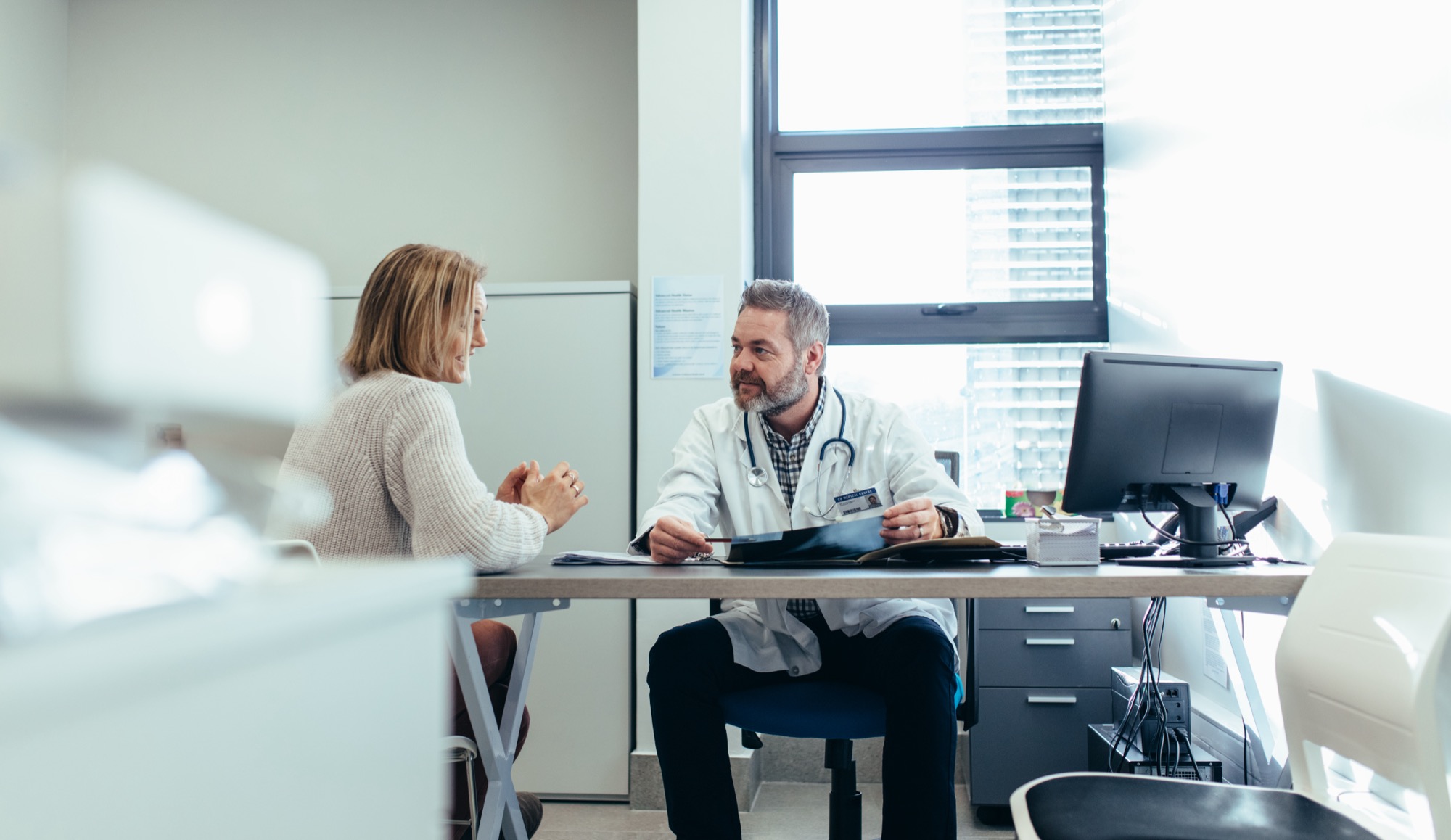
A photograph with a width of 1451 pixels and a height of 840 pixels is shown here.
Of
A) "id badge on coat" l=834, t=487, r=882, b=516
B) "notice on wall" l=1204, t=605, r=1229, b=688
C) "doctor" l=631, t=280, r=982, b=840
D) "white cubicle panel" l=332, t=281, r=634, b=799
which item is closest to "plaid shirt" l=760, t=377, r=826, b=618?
"doctor" l=631, t=280, r=982, b=840

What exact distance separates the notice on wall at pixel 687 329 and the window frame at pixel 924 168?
460 mm

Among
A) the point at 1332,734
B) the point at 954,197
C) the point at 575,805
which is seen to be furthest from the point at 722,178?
the point at 1332,734

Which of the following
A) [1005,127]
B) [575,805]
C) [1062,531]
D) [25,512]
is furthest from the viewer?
[1005,127]

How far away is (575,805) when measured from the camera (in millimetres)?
2674

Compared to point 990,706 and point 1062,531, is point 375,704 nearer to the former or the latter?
point 1062,531

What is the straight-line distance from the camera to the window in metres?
3.13

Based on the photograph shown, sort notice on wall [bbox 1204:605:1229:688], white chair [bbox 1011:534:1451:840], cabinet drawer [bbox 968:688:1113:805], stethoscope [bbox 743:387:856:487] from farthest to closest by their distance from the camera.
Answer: cabinet drawer [bbox 968:688:1113:805] < notice on wall [bbox 1204:605:1229:688] < stethoscope [bbox 743:387:856:487] < white chair [bbox 1011:534:1451:840]

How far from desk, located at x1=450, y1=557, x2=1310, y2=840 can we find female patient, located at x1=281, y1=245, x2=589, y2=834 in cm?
9

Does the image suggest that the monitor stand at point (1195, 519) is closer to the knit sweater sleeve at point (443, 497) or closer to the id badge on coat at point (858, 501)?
the id badge on coat at point (858, 501)

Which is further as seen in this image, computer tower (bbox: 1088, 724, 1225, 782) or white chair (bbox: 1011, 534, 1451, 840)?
computer tower (bbox: 1088, 724, 1225, 782)

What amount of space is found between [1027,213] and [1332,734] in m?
2.26

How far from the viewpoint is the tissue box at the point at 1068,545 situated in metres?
1.48

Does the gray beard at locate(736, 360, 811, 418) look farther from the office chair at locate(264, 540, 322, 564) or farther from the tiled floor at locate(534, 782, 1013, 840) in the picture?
the office chair at locate(264, 540, 322, 564)

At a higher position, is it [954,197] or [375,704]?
[954,197]
